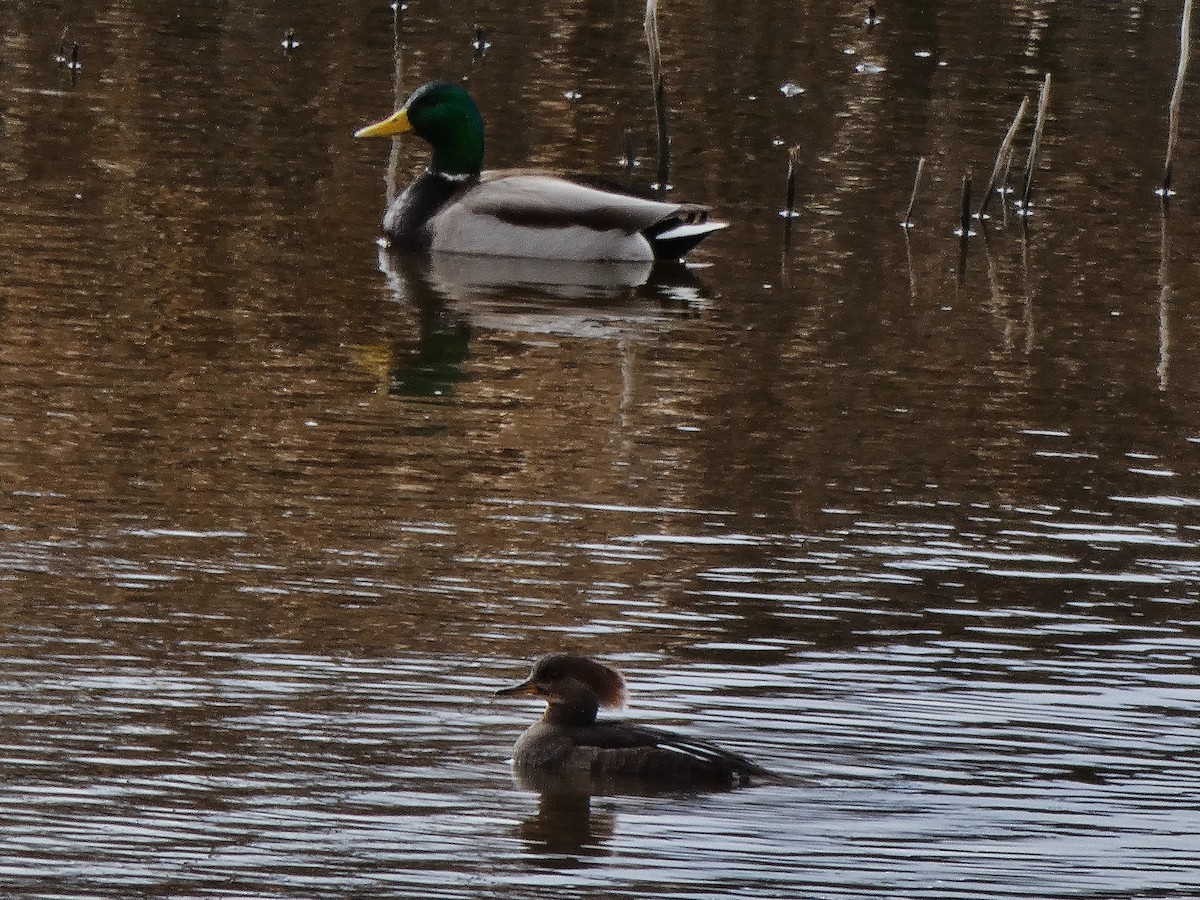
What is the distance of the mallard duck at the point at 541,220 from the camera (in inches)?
706

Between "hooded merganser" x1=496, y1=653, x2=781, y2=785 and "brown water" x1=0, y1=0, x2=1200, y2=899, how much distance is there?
Answer: 0.10m

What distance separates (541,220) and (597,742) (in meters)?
10.7

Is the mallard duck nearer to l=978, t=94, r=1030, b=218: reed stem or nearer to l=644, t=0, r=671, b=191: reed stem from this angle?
l=644, t=0, r=671, b=191: reed stem

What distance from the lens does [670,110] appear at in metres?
24.3

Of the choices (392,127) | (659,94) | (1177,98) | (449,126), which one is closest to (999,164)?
(1177,98)

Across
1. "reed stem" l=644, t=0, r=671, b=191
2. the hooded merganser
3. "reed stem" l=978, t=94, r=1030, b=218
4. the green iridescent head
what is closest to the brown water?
the hooded merganser

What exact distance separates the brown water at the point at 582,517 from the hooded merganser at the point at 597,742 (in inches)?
3.9

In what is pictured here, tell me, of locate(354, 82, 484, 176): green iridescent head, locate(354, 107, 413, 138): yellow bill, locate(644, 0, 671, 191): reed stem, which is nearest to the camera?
locate(354, 82, 484, 176): green iridescent head

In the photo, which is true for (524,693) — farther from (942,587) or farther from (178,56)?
(178,56)

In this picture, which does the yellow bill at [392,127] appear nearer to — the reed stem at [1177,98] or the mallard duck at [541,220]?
the mallard duck at [541,220]

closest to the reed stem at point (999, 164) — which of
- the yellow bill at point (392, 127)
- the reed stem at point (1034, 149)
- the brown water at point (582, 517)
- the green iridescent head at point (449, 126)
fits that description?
the reed stem at point (1034, 149)

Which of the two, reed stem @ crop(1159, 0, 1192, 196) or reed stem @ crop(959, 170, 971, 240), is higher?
reed stem @ crop(1159, 0, 1192, 196)

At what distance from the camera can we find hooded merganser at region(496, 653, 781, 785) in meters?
7.53

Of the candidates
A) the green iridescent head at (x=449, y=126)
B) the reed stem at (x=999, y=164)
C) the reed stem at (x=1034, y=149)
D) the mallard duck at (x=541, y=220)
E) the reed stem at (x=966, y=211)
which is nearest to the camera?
the mallard duck at (x=541, y=220)
